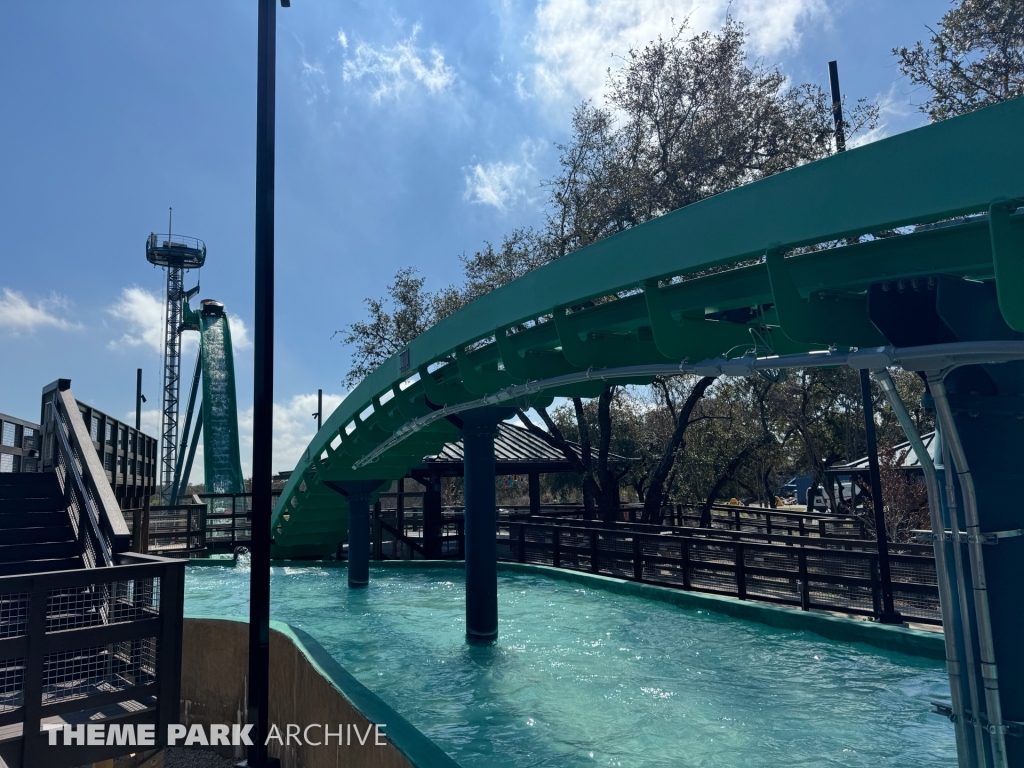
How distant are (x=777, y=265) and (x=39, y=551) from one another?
7.23 m

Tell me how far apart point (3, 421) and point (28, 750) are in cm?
559

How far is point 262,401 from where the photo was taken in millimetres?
5516

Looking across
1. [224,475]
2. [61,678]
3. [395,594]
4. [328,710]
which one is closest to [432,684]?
[328,710]

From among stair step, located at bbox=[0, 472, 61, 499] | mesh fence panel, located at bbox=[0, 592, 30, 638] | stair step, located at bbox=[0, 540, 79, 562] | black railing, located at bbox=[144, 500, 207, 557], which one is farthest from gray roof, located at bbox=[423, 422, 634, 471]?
mesh fence panel, located at bbox=[0, 592, 30, 638]

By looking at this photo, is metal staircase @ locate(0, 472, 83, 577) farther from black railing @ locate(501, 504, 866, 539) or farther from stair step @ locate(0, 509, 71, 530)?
black railing @ locate(501, 504, 866, 539)

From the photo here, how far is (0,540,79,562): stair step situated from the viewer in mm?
7030

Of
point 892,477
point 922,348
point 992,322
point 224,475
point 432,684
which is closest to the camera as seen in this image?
point 922,348

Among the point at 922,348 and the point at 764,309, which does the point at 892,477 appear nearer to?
the point at 764,309

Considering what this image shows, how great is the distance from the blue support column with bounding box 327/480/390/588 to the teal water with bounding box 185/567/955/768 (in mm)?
2621

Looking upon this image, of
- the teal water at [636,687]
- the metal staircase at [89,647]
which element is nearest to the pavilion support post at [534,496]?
the teal water at [636,687]

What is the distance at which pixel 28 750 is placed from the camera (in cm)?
474

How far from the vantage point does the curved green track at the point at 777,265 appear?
3.54 meters

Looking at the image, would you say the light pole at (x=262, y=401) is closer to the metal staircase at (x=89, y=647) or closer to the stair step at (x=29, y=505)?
the metal staircase at (x=89, y=647)

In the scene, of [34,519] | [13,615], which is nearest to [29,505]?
[34,519]
